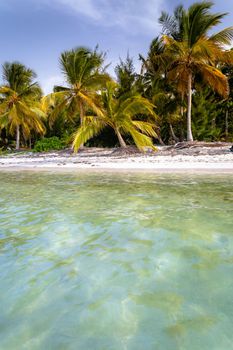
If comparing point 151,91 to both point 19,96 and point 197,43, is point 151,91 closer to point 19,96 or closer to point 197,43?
point 197,43

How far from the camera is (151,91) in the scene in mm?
21109

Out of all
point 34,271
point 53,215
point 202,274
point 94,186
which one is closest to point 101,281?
point 34,271

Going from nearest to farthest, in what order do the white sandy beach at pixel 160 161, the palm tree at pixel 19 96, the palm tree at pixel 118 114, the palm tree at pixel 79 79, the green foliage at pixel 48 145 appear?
1. the white sandy beach at pixel 160 161
2. the palm tree at pixel 118 114
3. the palm tree at pixel 79 79
4. the green foliage at pixel 48 145
5. the palm tree at pixel 19 96

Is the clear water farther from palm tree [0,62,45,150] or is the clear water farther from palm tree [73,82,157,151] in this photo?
palm tree [0,62,45,150]

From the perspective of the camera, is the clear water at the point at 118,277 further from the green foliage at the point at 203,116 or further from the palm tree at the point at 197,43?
the green foliage at the point at 203,116

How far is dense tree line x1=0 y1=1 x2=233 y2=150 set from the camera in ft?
52.1

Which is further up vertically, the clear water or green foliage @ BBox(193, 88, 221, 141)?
green foliage @ BBox(193, 88, 221, 141)

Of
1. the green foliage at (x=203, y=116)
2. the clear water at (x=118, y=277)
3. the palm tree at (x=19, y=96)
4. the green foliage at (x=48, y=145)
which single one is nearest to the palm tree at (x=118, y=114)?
the green foliage at (x=48, y=145)

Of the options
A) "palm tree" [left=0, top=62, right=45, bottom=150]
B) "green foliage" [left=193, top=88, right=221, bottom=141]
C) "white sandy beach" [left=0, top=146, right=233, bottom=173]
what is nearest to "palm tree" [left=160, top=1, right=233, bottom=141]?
"green foliage" [left=193, top=88, right=221, bottom=141]

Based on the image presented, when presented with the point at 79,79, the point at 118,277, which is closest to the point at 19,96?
the point at 79,79

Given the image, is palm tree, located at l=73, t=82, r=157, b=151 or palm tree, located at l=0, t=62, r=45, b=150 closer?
palm tree, located at l=73, t=82, r=157, b=151

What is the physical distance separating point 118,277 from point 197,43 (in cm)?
1618

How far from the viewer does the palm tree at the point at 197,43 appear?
1611cm

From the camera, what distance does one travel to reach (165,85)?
2147 centimetres
